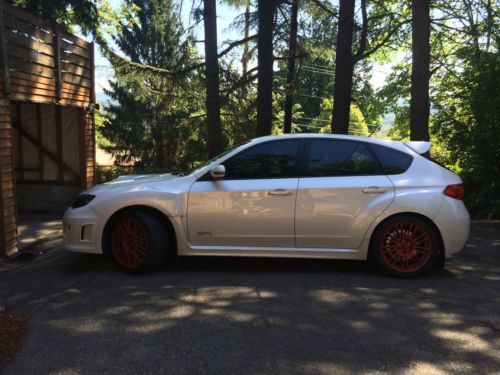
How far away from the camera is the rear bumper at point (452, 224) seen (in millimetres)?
5180

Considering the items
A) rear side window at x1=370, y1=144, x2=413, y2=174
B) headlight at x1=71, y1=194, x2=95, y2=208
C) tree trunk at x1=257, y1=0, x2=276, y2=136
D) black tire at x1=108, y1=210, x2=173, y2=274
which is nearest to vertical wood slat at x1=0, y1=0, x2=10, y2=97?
headlight at x1=71, y1=194, x2=95, y2=208

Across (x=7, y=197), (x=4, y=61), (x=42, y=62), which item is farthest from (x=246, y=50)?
(x=7, y=197)

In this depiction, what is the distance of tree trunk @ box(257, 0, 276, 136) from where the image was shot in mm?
12586

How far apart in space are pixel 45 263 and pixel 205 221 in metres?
2.42

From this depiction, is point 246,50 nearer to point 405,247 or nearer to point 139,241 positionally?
point 139,241

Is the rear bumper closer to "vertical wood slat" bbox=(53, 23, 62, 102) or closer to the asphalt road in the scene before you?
the asphalt road

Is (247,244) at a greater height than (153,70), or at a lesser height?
lesser

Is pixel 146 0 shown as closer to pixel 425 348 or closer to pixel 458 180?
pixel 458 180

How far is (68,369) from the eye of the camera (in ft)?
10.4

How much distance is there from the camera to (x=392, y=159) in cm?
542

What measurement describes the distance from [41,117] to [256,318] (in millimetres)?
8481

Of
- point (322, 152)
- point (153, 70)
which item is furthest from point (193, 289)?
point (153, 70)

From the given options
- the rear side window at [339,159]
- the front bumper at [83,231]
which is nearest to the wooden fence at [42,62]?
the front bumper at [83,231]

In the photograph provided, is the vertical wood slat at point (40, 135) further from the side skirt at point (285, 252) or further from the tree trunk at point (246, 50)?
the side skirt at point (285, 252)
